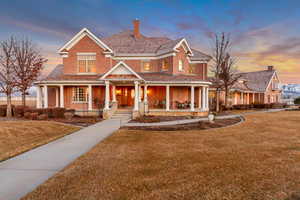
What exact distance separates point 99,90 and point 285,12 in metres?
26.6

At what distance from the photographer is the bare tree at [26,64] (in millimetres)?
18047

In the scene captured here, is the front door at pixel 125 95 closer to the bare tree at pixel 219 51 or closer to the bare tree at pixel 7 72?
the bare tree at pixel 7 72

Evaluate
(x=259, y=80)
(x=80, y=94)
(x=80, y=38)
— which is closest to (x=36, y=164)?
(x=80, y=94)

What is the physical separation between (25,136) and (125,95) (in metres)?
12.6

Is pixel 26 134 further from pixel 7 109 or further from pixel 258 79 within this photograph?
pixel 258 79

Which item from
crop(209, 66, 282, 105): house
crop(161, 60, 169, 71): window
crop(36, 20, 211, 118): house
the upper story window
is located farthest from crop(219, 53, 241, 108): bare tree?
the upper story window

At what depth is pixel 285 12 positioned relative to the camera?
21031 millimetres

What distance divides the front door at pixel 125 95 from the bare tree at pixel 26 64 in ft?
33.0

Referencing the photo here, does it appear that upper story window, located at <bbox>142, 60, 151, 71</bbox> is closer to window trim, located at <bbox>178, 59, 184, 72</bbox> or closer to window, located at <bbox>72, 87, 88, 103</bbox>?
window trim, located at <bbox>178, 59, 184, 72</bbox>

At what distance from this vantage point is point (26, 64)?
18969 mm

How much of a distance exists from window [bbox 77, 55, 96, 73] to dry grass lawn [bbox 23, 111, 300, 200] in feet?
46.2

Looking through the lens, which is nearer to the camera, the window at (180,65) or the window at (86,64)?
the window at (86,64)

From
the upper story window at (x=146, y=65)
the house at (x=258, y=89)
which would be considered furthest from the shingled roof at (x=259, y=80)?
the upper story window at (x=146, y=65)

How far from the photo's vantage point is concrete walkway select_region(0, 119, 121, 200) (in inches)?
152
